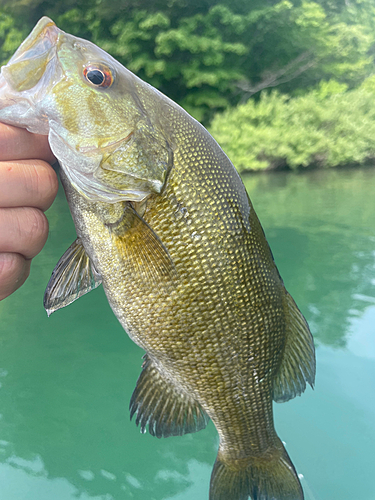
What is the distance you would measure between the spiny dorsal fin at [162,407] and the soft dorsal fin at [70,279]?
312mm

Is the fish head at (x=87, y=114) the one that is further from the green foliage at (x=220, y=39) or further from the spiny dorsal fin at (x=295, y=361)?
the green foliage at (x=220, y=39)

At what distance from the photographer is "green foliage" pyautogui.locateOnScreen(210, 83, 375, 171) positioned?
11.6 m

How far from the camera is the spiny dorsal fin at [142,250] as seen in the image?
0.96m

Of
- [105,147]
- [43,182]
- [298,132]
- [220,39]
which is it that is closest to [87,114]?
[105,147]

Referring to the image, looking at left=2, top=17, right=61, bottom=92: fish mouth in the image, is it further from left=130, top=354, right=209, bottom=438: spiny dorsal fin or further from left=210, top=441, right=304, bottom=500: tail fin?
left=210, top=441, right=304, bottom=500: tail fin

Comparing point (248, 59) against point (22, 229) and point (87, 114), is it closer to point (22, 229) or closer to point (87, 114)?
point (87, 114)

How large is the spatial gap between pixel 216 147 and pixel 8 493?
1934 millimetres

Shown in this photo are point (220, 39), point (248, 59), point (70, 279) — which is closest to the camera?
point (70, 279)

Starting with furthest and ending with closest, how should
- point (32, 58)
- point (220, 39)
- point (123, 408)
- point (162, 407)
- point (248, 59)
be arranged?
point (248, 59) < point (220, 39) < point (123, 408) < point (162, 407) < point (32, 58)

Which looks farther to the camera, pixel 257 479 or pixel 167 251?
pixel 257 479

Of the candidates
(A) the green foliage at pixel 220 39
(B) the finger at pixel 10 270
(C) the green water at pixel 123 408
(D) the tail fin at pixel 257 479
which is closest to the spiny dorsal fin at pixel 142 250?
(B) the finger at pixel 10 270

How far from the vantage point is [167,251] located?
3.22 feet

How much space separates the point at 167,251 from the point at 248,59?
15378 mm

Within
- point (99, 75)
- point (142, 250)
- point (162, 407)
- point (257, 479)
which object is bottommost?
point (257, 479)
